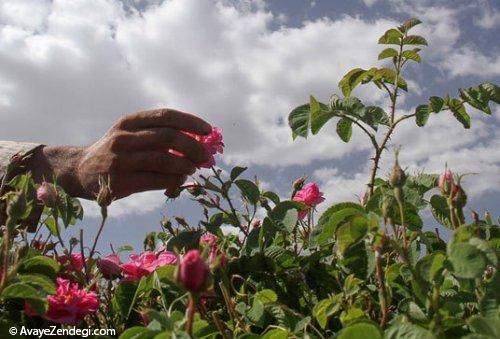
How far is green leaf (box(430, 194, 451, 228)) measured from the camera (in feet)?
4.78

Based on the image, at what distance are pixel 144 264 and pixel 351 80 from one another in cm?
88

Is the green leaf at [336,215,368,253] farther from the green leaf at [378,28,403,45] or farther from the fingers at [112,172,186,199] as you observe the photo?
the fingers at [112,172,186,199]

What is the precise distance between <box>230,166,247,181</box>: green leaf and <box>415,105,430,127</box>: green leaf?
57cm

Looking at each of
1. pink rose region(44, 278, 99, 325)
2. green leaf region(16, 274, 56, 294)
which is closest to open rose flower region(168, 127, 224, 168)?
pink rose region(44, 278, 99, 325)

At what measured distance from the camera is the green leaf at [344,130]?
6.33 ft

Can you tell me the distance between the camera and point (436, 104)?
6.56 ft

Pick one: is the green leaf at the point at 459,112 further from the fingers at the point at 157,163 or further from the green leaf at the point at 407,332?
the green leaf at the point at 407,332

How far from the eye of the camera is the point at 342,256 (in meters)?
1.14

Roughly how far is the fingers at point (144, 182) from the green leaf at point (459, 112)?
98 cm

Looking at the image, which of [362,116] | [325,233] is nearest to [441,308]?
[325,233]

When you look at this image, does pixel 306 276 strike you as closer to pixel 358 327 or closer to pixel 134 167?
pixel 358 327

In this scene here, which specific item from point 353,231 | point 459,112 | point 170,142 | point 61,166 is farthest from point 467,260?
point 61,166

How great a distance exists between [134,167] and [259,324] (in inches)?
51.0

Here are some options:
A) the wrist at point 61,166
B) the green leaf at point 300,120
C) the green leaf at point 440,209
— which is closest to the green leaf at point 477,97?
the green leaf at point 300,120
